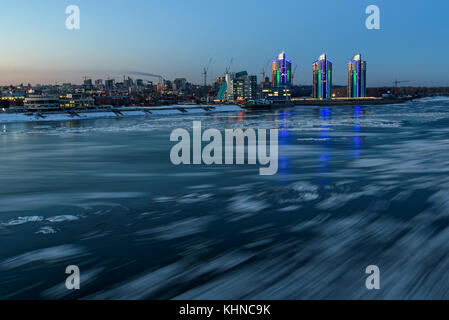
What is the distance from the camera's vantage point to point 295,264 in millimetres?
6043

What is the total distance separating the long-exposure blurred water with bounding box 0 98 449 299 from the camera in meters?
5.41

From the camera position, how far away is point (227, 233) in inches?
294

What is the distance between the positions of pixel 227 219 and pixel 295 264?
8.27ft

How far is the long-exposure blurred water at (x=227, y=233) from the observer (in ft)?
17.7

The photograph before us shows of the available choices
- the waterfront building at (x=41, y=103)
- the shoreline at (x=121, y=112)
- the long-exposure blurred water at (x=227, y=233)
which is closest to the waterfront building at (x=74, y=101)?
the waterfront building at (x=41, y=103)

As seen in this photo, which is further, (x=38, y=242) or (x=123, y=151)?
(x=123, y=151)

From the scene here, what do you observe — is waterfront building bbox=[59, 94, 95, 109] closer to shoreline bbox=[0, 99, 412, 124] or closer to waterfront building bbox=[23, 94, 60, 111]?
waterfront building bbox=[23, 94, 60, 111]

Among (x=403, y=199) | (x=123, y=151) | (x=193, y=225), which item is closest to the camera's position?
(x=193, y=225)

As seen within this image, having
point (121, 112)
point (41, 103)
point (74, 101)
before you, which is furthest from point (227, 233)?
point (74, 101)

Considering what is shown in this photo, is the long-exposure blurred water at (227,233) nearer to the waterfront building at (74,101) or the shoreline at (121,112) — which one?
the shoreline at (121,112)

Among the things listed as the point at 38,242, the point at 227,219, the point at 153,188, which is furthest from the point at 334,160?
the point at 38,242

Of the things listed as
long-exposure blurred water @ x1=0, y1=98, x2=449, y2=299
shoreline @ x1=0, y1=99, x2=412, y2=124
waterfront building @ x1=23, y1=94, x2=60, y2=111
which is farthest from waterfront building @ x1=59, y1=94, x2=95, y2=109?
long-exposure blurred water @ x1=0, y1=98, x2=449, y2=299
